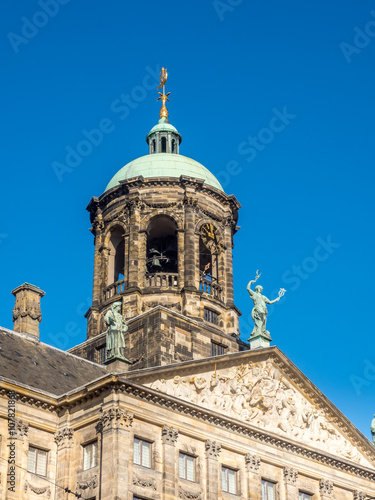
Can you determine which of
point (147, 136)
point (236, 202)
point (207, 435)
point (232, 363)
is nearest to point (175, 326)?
point (232, 363)

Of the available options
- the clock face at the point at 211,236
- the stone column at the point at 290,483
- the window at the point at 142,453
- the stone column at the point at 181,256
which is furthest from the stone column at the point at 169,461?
the clock face at the point at 211,236

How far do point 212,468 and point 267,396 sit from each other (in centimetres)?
534

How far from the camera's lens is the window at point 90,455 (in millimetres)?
34688

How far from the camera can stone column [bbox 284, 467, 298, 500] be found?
39500mm

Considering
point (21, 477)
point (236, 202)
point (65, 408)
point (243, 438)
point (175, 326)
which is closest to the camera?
point (21, 477)

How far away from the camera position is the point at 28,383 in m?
36.4

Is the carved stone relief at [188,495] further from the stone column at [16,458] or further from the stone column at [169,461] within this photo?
the stone column at [16,458]

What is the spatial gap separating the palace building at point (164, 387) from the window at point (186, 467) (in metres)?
0.06

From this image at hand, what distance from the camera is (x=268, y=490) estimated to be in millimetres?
39156

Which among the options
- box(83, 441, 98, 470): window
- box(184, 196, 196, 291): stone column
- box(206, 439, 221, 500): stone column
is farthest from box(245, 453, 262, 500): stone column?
box(184, 196, 196, 291): stone column

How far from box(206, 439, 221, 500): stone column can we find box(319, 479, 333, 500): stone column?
6611 millimetres

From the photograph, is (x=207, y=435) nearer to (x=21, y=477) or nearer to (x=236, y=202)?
(x=21, y=477)

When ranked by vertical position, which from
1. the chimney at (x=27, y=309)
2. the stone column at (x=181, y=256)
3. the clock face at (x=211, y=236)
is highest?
the clock face at (x=211, y=236)

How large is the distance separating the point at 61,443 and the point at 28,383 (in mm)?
2714
